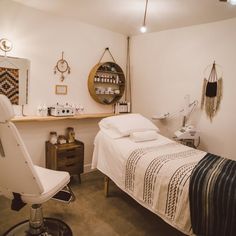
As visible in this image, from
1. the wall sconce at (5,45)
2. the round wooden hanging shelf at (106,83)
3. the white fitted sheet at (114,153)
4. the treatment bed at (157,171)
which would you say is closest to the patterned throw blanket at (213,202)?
the treatment bed at (157,171)

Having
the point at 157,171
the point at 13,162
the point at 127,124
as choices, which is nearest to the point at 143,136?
the point at 127,124

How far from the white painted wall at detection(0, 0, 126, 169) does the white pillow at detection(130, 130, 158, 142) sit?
1.16 meters

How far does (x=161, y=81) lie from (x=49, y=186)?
2.39 metres

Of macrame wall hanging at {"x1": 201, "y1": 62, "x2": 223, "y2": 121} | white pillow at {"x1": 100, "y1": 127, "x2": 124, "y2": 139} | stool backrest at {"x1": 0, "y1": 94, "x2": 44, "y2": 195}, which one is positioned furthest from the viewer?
macrame wall hanging at {"x1": 201, "y1": 62, "x2": 223, "y2": 121}

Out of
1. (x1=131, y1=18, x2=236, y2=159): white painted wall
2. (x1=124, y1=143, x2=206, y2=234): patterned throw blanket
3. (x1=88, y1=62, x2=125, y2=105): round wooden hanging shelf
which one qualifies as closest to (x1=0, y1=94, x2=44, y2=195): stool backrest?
(x1=124, y1=143, x2=206, y2=234): patterned throw blanket

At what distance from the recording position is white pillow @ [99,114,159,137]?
2.58 metres

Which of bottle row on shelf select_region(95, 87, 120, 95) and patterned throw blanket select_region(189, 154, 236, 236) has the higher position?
bottle row on shelf select_region(95, 87, 120, 95)

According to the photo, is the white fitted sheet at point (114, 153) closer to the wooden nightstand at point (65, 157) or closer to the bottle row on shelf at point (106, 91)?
the wooden nightstand at point (65, 157)

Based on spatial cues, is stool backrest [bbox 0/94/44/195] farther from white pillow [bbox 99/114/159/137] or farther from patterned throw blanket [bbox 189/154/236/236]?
white pillow [bbox 99/114/159/137]

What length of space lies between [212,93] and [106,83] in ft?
5.44

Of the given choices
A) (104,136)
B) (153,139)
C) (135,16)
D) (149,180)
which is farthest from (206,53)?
(149,180)

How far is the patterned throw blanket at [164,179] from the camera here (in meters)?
1.60

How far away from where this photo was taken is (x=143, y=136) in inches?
99.4

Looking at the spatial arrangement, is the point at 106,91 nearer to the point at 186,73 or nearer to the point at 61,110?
the point at 61,110
